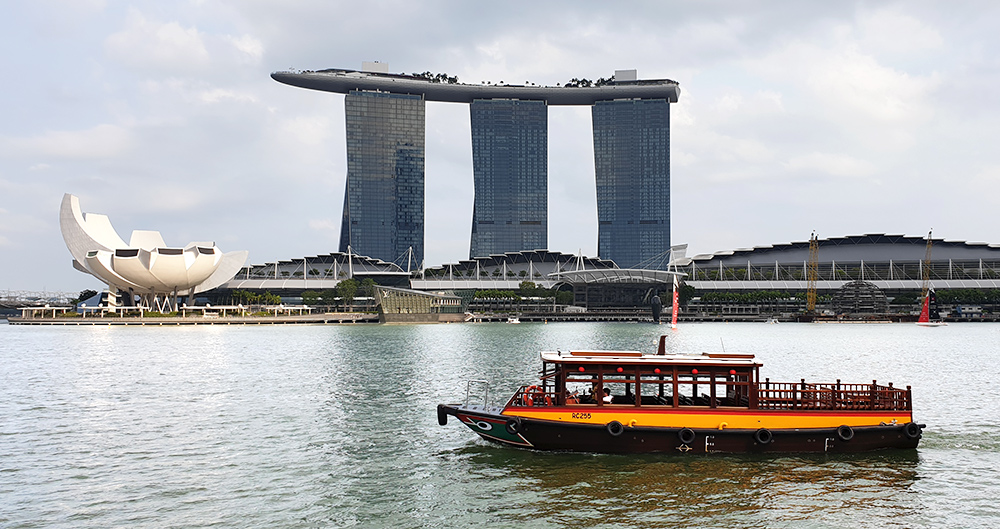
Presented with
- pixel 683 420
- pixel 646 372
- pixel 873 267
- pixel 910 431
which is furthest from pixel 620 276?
pixel 683 420

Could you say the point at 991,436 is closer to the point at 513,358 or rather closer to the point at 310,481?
the point at 310,481

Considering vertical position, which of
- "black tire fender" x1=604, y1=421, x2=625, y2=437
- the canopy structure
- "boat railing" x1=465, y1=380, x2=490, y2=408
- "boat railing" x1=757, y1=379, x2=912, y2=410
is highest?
the canopy structure

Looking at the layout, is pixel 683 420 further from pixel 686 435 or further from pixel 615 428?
pixel 615 428

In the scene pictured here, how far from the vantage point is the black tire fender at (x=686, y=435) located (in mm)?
20594

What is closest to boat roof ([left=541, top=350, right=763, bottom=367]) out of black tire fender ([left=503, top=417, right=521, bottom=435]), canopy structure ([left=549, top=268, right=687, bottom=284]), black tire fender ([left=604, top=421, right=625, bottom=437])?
→ black tire fender ([left=604, top=421, right=625, bottom=437])

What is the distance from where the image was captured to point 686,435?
20625 millimetres

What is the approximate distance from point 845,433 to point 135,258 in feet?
448

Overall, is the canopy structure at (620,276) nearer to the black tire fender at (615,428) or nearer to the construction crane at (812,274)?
the construction crane at (812,274)

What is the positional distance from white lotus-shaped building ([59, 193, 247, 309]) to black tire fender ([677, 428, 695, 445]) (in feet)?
437

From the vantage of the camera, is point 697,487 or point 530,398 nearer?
point 697,487

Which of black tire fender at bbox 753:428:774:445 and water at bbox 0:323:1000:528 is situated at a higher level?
black tire fender at bbox 753:428:774:445

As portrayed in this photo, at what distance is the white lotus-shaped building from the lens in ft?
446

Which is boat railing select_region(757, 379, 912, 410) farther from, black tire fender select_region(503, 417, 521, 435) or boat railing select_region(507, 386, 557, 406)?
black tire fender select_region(503, 417, 521, 435)

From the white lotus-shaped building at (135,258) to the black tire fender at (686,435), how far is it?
13314 centimetres
